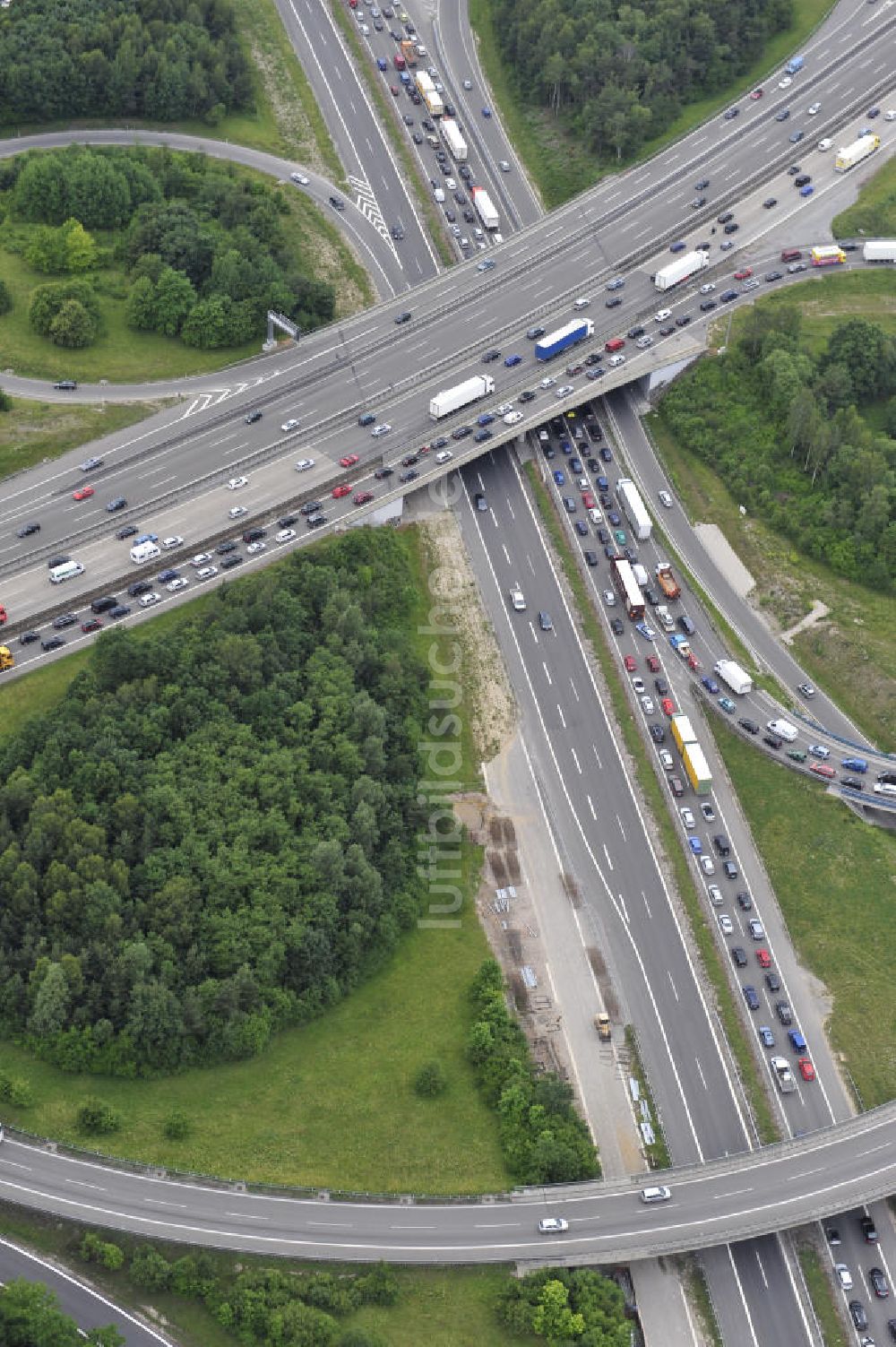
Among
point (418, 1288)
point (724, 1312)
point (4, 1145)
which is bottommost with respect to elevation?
point (724, 1312)

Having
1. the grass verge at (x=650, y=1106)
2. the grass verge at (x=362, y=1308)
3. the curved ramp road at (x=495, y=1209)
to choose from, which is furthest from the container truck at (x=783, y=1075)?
the grass verge at (x=362, y=1308)

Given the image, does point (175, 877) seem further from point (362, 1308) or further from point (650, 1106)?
point (650, 1106)

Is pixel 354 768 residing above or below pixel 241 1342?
above

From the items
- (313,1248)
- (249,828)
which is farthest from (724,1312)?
(249,828)

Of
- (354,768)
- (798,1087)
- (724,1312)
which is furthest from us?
(354,768)

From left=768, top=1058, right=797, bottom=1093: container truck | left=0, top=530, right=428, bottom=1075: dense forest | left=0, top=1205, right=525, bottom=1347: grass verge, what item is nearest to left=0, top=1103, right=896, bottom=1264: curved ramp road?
left=0, top=1205, right=525, bottom=1347: grass verge

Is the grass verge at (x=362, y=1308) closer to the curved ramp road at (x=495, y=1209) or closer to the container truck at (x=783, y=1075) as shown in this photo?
the curved ramp road at (x=495, y=1209)

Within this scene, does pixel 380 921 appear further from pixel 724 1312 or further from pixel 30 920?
pixel 724 1312

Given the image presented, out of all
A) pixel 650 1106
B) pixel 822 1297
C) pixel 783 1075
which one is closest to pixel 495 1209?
pixel 650 1106
